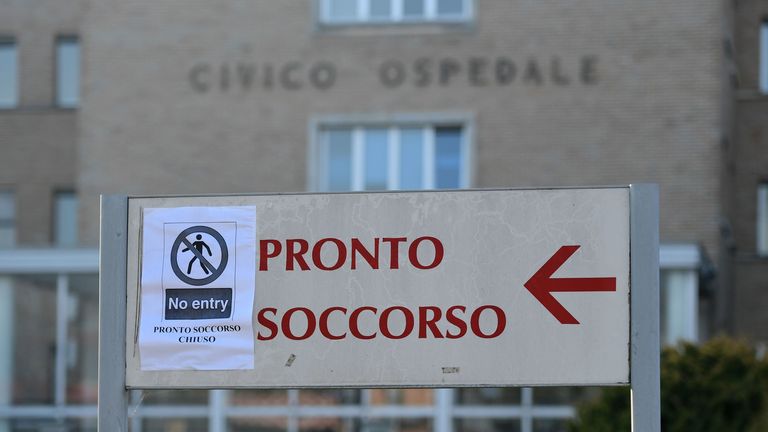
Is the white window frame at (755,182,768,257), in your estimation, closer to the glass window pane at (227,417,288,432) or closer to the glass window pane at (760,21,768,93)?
the glass window pane at (760,21,768,93)

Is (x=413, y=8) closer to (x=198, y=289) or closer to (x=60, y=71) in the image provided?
(x=60, y=71)

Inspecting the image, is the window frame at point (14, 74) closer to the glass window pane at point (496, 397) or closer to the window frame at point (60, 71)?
the window frame at point (60, 71)

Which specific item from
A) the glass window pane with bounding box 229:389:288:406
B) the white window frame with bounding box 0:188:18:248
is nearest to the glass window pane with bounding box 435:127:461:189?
the glass window pane with bounding box 229:389:288:406

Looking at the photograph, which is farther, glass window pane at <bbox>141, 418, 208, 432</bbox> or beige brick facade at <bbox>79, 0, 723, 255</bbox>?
beige brick facade at <bbox>79, 0, 723, 255</bbox>

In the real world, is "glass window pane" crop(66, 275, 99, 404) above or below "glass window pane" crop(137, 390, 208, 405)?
above

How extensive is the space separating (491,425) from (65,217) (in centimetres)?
911

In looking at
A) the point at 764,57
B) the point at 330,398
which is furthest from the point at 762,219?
the point at 330,398

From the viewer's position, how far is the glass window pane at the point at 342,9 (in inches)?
808

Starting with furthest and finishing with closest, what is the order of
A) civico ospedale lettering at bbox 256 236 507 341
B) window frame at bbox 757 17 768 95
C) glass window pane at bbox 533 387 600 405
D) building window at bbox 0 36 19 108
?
building window at bbox 0 36 19 108 < window frame at bbox 757 17 768 95 < glass window pane at bbox 533 387 600 405 < civico ospedale lettering at bbox 256 236 507 341

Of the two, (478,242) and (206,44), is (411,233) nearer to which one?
(478,242)

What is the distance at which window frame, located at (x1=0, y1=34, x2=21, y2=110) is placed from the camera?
24125 mm

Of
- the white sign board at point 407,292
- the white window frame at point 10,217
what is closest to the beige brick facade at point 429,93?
the white window frame at point 10,217

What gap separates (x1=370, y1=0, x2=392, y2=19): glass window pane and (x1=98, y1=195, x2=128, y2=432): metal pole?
43.0ft

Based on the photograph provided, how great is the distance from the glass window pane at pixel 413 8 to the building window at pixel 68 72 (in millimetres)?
6782
